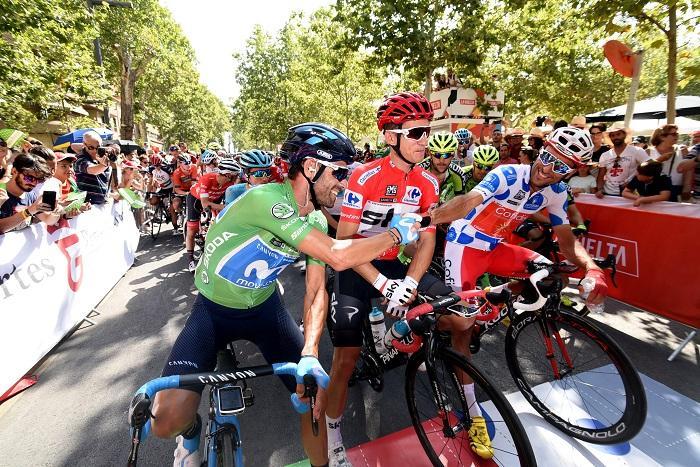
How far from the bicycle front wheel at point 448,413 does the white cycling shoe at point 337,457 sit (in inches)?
25.4

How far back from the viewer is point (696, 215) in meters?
4.45

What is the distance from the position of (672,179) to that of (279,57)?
111ft

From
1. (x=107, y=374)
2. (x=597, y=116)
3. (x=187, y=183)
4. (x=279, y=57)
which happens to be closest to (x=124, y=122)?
(x=279, y=57)

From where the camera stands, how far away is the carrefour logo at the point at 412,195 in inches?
126

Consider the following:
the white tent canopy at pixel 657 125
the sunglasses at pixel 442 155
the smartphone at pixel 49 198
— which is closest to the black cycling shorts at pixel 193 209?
the smartphone at pixel 49 198

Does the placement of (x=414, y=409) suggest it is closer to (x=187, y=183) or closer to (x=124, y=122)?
(x=187, y=183)

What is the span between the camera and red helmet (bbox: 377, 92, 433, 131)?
2986 mm

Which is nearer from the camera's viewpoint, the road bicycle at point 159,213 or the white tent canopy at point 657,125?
the road bicycle at point 159,213

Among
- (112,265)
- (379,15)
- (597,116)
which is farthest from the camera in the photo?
(597,116)

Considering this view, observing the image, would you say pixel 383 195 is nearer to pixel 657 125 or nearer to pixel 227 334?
pixel 227 334

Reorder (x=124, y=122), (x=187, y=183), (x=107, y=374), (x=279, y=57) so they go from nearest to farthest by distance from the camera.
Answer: (x=107, y=374) < (x=187, y=183) < (x=124, y=122) < (x=279, y=57)

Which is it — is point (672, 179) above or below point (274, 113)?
below

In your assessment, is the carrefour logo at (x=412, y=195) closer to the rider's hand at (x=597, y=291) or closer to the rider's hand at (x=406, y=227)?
the rider's hand at (x=406, y=227)

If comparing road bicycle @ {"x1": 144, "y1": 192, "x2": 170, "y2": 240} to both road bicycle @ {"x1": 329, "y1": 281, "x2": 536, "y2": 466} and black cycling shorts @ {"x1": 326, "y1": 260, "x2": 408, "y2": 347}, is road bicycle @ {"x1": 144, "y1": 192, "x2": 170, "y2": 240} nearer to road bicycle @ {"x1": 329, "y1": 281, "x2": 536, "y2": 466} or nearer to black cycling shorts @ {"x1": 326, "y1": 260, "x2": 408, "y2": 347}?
black cycling shorts @ {"x1": 326, "y1": 260, "x2": 408, "y2": 347}
